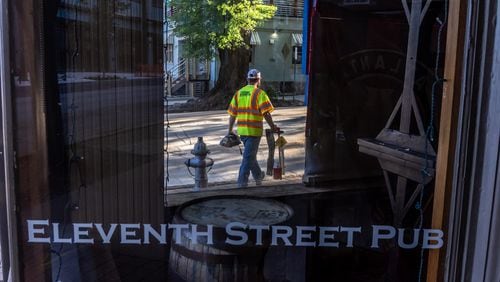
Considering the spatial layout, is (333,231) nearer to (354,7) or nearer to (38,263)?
(38,263)

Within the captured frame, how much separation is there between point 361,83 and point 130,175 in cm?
343

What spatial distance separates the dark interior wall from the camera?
512 cm

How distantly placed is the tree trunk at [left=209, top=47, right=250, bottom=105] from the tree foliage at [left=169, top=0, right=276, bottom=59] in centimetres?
18

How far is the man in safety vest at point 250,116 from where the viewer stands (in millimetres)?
5137

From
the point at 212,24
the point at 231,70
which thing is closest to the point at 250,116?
the point at 212,24

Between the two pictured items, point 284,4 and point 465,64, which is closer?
point 465,64

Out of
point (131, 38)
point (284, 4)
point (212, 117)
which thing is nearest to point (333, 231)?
point (131, 38)

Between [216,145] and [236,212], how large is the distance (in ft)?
21.0

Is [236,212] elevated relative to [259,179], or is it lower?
elevated

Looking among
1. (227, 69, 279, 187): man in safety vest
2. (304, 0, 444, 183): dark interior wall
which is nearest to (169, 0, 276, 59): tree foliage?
(227, 69, 279, 187): man in safety vest

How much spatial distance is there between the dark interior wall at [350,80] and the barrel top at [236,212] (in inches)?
111

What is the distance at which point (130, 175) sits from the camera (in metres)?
2.62

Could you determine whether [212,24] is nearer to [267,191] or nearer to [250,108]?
[250,108]

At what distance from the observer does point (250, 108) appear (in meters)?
5.20
